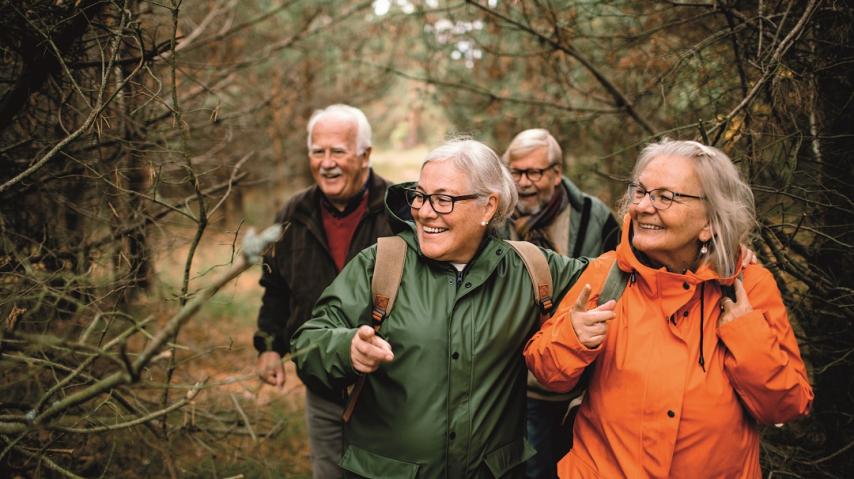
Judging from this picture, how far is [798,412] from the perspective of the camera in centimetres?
204

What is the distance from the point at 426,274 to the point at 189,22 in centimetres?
499

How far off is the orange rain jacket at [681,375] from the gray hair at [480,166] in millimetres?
627

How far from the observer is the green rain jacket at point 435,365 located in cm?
224

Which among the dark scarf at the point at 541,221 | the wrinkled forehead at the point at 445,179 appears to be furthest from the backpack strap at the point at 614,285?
the dark scarf at the point at 541,221

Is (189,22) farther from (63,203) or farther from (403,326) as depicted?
(403,326)

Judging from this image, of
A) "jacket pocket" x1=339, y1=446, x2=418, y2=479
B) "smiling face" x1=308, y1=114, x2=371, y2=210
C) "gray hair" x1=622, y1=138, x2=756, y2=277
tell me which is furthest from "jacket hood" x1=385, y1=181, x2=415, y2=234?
"gray hair" x1=622, y1=138, x2=756, y2=277

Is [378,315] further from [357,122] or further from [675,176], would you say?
[357,122]

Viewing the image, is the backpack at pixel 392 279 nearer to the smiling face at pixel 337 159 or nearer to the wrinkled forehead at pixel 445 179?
the wrinkled forehead at pixel 445 179

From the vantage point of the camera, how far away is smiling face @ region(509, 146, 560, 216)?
12.0ft

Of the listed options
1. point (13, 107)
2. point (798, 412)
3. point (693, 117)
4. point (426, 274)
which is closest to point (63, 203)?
point (13, 107)

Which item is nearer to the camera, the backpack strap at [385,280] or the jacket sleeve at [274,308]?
the backpack strap at [385,280]

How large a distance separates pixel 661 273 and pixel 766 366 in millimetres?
471

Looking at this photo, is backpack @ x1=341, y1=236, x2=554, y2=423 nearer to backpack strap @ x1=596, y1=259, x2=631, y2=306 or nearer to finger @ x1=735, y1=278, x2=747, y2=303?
backpack strap @ x1=596, y1=259, x2=631, y2=306

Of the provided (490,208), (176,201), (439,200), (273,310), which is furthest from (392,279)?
(176,201)
